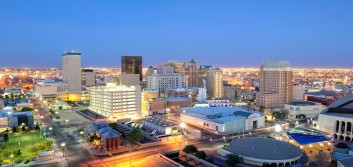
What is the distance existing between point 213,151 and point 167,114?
37586 mm

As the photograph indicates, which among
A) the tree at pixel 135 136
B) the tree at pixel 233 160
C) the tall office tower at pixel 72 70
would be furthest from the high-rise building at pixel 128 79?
the tree at pixel 233 160

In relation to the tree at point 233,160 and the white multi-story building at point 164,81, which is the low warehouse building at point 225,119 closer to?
the tree at point 233,160

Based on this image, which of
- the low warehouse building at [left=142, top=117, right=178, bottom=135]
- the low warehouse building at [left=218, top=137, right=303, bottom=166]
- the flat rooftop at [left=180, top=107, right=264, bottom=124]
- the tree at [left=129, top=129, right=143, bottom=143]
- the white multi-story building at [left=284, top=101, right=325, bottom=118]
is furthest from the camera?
the white multi-story building at [left=284, top=101, right=325, bottom=118]

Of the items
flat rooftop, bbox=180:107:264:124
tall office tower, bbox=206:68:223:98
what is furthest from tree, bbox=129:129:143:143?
tall office tower, bbox=206:68:223:98

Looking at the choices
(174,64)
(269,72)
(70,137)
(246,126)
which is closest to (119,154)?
(70,137)

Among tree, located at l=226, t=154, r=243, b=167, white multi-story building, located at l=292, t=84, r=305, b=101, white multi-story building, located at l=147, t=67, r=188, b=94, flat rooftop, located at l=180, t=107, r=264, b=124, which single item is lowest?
tree, located at l=226, t=154, r=243, b=167

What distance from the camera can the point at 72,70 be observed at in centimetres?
12600

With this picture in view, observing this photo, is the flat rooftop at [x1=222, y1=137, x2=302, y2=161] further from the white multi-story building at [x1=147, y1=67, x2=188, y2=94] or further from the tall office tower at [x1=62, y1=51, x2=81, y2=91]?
the tall office tower at [x1=62, y1=51, x2=81, y2=91]

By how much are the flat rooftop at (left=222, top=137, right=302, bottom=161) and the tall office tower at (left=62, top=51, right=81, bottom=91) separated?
95565mm

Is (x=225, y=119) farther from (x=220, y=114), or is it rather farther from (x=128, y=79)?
(x=128, y=79)

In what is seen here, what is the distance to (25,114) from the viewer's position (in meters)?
63.5

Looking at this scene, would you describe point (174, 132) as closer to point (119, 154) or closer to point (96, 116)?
point (119, 154)

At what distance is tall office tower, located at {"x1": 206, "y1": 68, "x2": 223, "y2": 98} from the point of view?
119 m

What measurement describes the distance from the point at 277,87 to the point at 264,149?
53.4 meters
